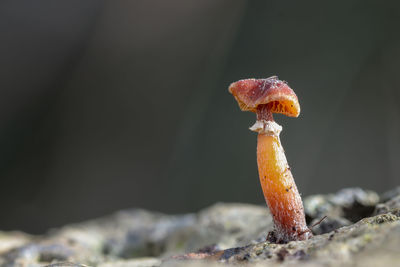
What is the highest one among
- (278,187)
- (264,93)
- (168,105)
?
(168,105)

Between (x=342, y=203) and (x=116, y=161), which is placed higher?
(x=116, y=161)

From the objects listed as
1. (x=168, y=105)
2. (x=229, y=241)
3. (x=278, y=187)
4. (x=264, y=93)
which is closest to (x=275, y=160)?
(x=278, y=187)

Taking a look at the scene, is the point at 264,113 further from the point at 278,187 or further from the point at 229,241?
the point at 229,241

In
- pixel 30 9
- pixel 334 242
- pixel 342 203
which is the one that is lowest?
pixel 334 242

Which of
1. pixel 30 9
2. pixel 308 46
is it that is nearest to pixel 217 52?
pixel 308 46

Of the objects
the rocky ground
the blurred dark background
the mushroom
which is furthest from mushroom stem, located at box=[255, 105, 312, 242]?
the blurred dark background

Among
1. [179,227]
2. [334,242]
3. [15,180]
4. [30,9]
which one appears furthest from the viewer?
[15,180]

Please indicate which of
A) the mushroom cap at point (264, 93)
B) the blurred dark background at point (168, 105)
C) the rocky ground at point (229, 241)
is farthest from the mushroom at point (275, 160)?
the blurred dark background at point (168, 105)

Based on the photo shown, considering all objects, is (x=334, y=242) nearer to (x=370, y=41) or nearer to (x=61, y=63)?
(x=370, y=41)

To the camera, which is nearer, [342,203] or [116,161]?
[342,203]
